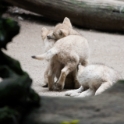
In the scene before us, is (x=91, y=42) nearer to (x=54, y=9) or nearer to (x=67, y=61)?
(x=54, y=9)

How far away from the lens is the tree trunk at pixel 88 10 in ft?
28.9

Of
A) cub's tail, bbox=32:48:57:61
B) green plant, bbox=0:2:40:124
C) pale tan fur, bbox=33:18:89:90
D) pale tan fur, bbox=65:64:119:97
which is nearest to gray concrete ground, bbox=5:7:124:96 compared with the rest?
pale tan fur, bbox=33:18:89:90

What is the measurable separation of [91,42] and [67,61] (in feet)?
10.2

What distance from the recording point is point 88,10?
8.85 m

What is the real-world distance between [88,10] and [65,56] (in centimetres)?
369

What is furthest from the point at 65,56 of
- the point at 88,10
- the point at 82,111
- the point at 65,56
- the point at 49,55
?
the point at 88,10

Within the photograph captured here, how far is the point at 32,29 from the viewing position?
9141 mm

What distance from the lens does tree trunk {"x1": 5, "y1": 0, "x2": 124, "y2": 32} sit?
882 cm

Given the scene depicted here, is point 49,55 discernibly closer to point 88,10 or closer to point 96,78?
point 96,78

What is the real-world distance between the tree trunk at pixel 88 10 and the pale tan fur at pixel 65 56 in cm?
335

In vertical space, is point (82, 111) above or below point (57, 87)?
above

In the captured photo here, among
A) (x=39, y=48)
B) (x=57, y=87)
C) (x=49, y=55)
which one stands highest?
(x=49, y=55)

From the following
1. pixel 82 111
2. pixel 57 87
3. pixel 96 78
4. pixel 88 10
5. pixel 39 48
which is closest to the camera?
pixel 82 111

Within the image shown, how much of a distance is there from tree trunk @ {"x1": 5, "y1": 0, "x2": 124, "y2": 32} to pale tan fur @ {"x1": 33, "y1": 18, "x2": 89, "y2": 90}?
3350mm
